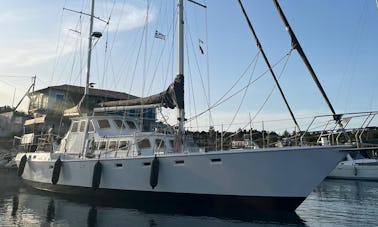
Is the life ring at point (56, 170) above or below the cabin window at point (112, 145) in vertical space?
below

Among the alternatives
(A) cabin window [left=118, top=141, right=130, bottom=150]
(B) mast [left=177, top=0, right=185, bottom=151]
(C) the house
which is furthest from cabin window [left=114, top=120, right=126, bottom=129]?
(C) the house

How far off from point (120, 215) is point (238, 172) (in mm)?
4460

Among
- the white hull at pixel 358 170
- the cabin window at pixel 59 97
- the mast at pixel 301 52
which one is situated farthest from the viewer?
the cabin window at pixel 59 97

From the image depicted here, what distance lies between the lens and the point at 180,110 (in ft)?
45.8

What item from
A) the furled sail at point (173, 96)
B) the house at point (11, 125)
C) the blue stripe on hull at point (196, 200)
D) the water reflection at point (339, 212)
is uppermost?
the house at point (11, 125)

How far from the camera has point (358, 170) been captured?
1262 inches

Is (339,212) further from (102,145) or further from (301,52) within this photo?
(102,145)

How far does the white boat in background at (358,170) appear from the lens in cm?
3105

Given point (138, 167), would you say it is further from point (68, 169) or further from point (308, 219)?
point (308, 219)

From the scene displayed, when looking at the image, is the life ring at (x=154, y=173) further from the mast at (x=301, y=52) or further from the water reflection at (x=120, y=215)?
the mast at (x=301, y=52)

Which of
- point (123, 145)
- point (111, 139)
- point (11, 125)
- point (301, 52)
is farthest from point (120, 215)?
point (11, 125)

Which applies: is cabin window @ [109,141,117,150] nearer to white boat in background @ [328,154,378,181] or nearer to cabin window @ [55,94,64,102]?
white boat in background @ [328,154,378,181]

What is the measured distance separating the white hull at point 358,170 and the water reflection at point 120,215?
23.5 metres

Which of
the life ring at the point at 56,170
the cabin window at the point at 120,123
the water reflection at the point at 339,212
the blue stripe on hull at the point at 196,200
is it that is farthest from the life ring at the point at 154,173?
the life ring at the point at 56,170
